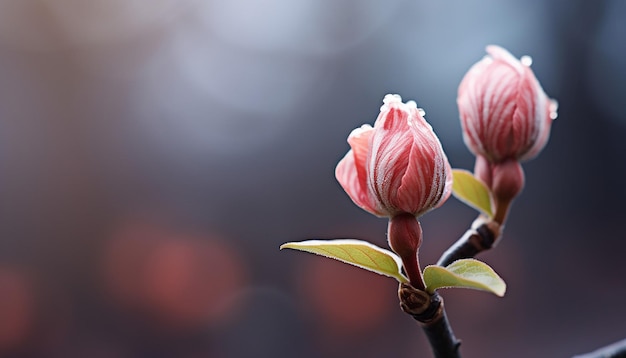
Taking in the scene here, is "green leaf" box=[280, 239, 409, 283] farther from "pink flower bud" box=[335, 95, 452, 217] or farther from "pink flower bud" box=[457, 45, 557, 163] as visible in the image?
"pink flower bud" box=[457, 45, 557, 163]

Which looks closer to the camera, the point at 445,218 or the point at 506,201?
the point at 506,201

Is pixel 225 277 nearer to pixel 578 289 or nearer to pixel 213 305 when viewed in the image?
pixel 213 305

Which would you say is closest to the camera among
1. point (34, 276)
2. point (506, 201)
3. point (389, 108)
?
point (389, 108)

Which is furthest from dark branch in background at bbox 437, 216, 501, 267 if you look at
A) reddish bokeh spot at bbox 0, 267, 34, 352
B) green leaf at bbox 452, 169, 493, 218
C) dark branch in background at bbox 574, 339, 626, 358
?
reddish bokeh spot at bbox 0, 267, 34, 352

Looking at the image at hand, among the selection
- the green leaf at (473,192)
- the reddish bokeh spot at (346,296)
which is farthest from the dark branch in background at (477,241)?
the reddish bokeh spot at (346,296)

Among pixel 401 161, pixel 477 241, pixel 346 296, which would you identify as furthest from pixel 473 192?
pixel 346 296

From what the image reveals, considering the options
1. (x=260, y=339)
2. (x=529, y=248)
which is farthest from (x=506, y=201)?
(x=529, y=248)

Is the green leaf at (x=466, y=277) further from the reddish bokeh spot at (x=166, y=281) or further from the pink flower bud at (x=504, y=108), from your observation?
Answer: the reddish bokeh spot at (x=166, y=281)
